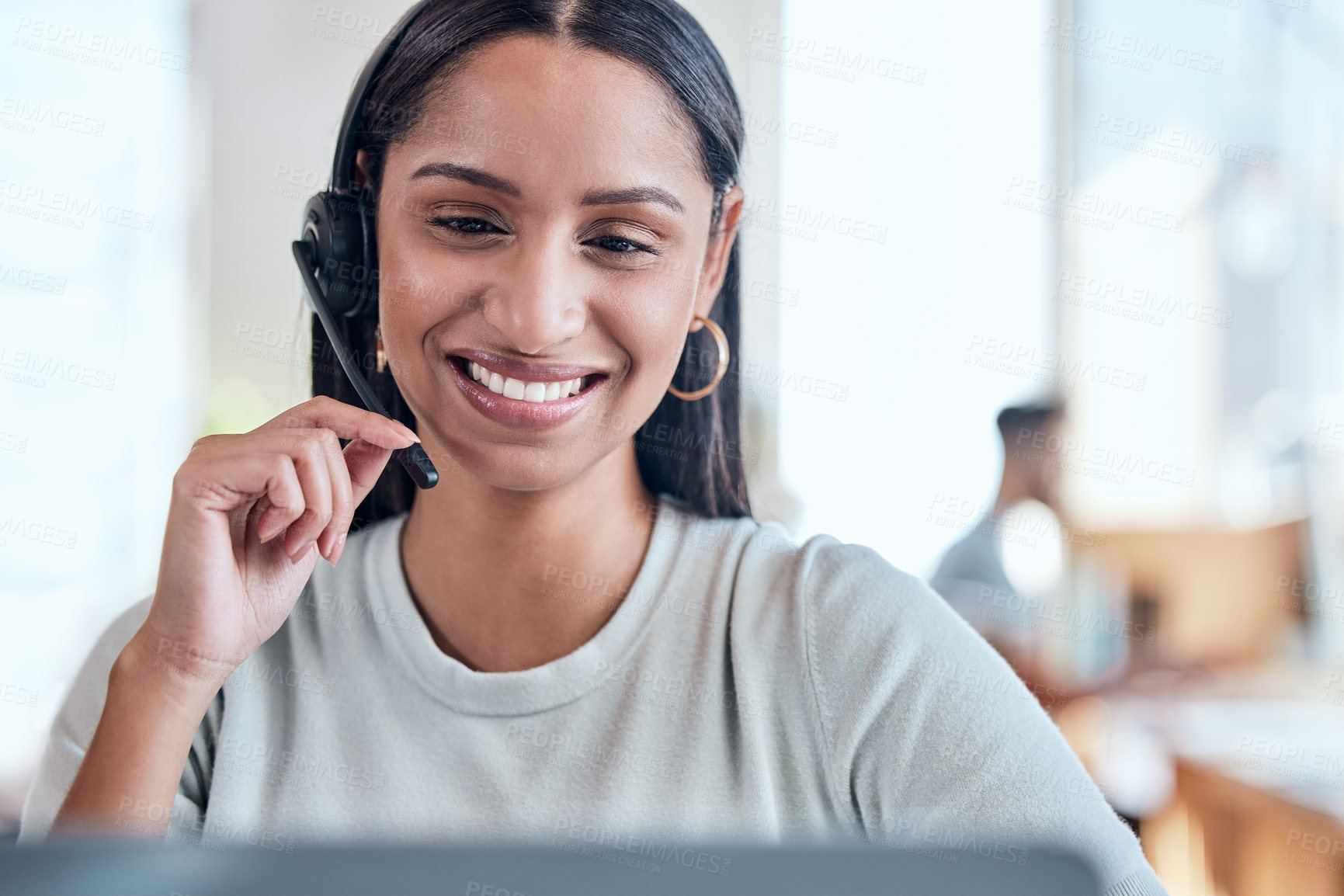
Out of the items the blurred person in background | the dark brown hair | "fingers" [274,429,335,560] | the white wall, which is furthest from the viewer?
the white wall

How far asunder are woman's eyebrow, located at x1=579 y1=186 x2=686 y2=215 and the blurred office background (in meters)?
0.53

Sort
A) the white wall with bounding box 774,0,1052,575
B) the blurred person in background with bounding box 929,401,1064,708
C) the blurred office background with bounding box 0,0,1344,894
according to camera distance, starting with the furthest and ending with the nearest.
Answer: the white wall with bounding box 774,0,1052,575
the blurred person in background with bounding box 929,401,1064,708
the blurred office background with bounding box 0,0,1344,894

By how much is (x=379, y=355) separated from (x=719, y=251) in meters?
0.34

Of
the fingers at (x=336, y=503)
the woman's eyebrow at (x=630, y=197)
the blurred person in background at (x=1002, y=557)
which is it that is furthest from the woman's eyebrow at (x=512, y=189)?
the blurred person in background at (x=1002, y=557)

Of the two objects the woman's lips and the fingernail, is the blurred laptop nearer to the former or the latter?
the fingernail

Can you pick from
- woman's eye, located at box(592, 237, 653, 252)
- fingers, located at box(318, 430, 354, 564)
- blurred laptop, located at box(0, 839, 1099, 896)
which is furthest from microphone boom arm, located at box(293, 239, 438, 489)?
blurred laptop, located at box(0, 839, 1099, 896)

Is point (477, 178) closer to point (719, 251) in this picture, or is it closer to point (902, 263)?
point (719, 251)

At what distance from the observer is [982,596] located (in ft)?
7.77

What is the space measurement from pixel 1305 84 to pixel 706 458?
277 centimetres

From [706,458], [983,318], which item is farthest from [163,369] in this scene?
[983,318]

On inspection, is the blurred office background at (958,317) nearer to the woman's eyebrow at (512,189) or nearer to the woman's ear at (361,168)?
the woman's ear at (361,168)

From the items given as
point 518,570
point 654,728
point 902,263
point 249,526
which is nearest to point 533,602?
point 518,570

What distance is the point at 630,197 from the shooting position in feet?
2.68

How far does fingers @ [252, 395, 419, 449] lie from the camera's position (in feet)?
2.44
